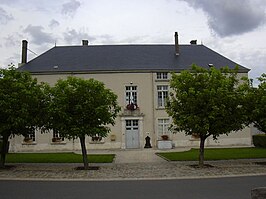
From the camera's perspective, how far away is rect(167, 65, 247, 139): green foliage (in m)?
16.1

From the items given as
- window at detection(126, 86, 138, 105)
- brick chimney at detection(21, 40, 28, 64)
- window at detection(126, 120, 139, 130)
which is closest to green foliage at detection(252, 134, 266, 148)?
window at detection(126, 120, 139, 130)

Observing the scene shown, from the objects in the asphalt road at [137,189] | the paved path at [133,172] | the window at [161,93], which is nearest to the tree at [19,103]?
the paved path at [133,172]

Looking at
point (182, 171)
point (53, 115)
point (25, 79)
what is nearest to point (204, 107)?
point (182, 171)

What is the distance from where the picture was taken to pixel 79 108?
15.6 meters

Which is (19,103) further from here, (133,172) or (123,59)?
(123,59)

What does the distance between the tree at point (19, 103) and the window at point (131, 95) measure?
16.7 meters

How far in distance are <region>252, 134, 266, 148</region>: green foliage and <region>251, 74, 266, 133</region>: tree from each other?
12694 mm

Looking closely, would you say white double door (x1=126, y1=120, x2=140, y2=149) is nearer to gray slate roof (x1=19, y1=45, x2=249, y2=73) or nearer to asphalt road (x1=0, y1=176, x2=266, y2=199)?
gray slate roof (x1=19, y1=45, x2=249, y2=73)

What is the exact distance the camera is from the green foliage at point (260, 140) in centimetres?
2956

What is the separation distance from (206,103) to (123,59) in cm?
2004

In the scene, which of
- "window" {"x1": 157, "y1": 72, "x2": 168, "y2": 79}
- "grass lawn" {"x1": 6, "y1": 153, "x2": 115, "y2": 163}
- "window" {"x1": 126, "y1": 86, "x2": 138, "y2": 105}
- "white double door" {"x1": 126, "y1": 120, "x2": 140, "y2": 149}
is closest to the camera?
"grass lawn" {"x1": 6, "y1": 153, "x2": 115, "y2": 163}

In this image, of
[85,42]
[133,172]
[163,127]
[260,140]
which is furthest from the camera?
[85,42]

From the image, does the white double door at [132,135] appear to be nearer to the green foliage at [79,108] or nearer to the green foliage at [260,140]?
the green foliage at [260,140]

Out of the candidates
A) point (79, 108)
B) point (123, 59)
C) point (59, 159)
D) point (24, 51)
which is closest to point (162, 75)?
point (123, 59)
